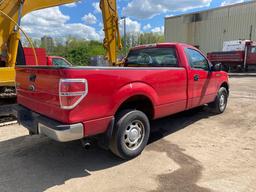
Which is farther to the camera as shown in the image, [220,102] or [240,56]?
[240,56]

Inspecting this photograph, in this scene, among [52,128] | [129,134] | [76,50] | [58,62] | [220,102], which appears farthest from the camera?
[76,50]

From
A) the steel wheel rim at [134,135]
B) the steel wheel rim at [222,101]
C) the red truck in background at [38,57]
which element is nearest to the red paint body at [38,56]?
the red truck in background at [38,57]

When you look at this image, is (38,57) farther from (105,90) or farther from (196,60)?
(105,90)

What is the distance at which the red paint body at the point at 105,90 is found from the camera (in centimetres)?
336

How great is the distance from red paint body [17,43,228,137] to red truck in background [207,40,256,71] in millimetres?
21307

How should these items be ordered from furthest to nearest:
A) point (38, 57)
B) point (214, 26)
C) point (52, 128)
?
point (214, 26)
point (38, 57)
point (52, 128)

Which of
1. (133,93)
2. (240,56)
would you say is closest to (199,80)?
(133,93)

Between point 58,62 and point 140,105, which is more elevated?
point 58,62

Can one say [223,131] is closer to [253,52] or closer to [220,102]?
[220,102]

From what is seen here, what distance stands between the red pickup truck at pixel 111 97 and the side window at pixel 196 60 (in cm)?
3

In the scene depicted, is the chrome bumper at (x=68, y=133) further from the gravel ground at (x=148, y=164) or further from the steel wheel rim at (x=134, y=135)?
the steel wheel rim at (x=134, y=135)

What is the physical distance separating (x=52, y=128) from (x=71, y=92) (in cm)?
58

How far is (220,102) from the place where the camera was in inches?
278

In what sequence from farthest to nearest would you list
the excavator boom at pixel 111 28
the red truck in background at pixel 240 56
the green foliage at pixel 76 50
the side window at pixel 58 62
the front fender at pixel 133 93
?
the green foliage at pixel 76 50 → the red truck in background at pixel 240 56 → the side window at pixel 58 62 → the excavator boom at pixel 111 28 → the front fender at pixel 133 93
